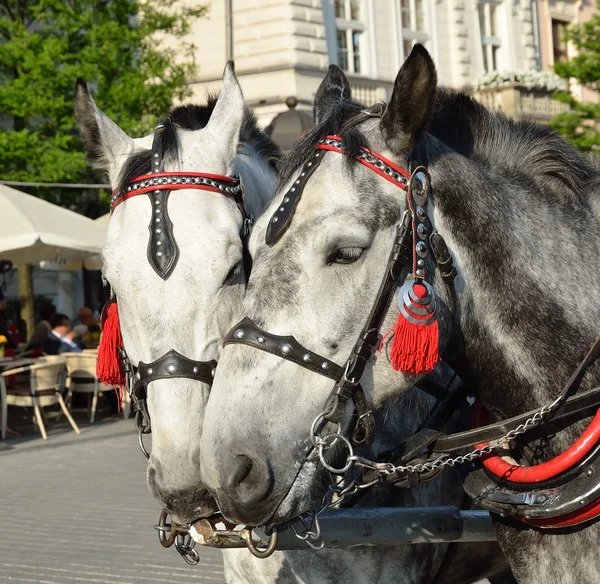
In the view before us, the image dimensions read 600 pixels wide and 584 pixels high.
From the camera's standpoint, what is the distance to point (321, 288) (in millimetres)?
2469

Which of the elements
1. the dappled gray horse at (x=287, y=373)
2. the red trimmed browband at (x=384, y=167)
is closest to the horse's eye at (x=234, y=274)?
the dappled gray horse at (x=287, y=373)

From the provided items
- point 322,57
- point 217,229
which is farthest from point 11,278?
point 217,229

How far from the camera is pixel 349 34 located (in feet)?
88.4

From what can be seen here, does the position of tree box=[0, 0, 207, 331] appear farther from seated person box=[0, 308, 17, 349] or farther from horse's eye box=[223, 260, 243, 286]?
horse's eye box=[223, 260, 243, 286]

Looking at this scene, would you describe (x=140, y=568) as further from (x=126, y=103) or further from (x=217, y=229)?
(x=126, y=103)

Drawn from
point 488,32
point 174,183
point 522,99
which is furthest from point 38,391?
point 488,32

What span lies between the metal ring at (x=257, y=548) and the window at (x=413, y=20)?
89.8 feet

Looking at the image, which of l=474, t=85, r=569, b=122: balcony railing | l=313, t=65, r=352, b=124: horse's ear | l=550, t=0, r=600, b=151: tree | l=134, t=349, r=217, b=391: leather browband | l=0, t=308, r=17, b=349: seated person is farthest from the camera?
l=474, t=85, r=569, b=122: balcony railing

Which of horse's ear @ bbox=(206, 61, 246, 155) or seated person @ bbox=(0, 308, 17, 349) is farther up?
horse's ear @ bbox=(206, 61, 246, 155)

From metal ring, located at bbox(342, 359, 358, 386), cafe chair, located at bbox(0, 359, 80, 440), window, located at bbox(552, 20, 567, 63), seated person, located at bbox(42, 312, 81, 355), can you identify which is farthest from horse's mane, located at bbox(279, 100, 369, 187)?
window, located at bbox(552, 20, 567, 63)

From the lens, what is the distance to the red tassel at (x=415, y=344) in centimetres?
248

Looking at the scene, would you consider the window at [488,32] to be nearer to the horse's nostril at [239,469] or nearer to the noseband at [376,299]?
the noseband at [376,299]

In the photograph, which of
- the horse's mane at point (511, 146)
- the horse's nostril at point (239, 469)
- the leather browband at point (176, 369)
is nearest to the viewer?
the horse's nostril at point (239, 469)

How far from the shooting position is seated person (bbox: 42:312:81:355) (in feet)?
48.4
